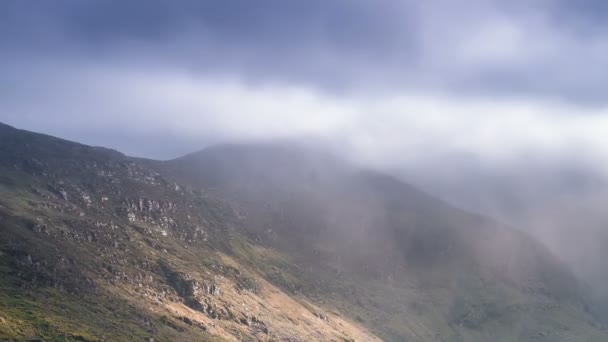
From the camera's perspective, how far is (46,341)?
200 meters

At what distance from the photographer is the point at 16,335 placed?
7594 inches

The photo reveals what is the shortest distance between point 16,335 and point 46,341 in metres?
11.2
